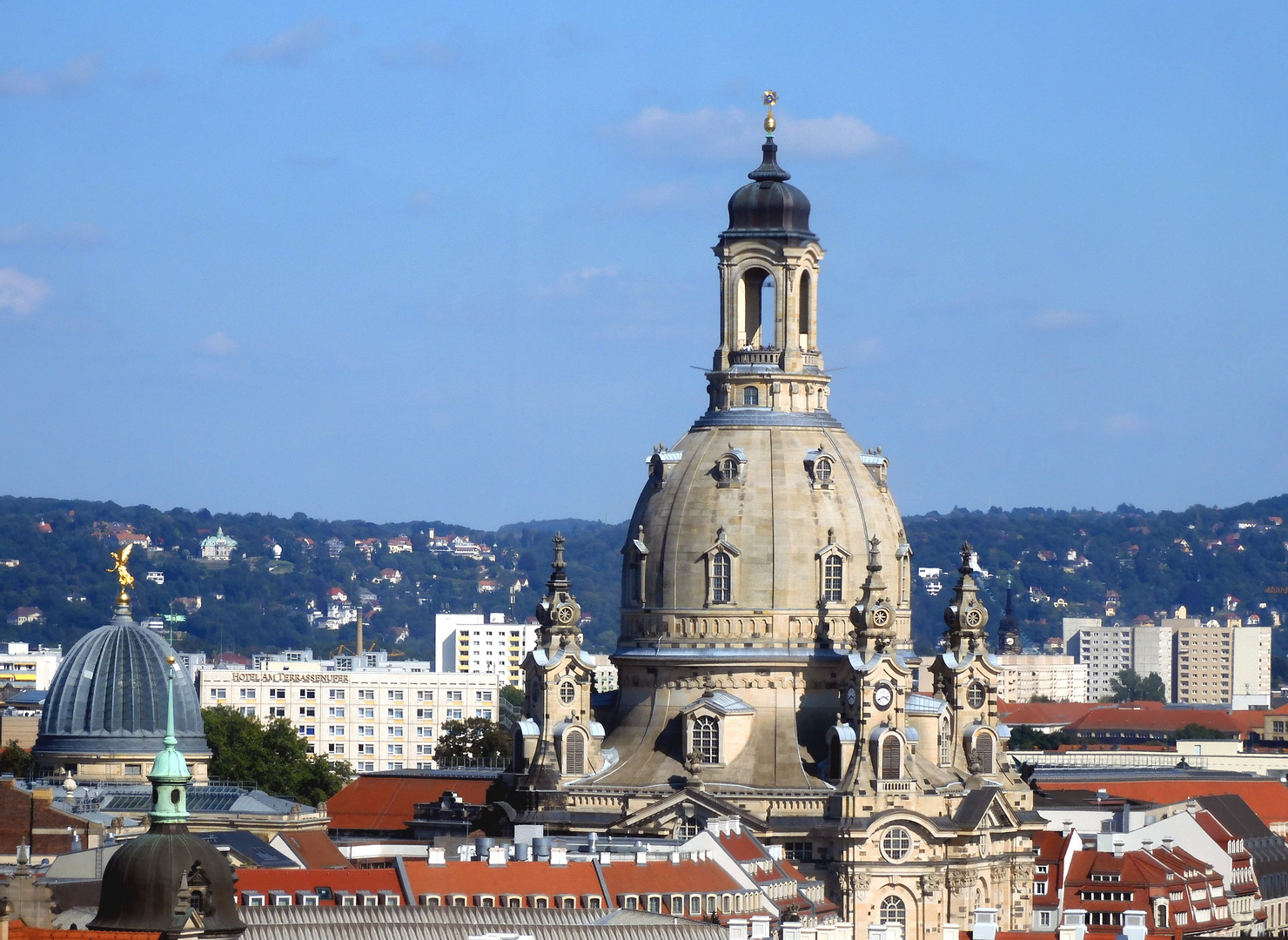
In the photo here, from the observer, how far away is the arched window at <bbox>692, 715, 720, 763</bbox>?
14725 cm

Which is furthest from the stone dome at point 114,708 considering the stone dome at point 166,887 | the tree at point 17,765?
the stone dome at point 166,887

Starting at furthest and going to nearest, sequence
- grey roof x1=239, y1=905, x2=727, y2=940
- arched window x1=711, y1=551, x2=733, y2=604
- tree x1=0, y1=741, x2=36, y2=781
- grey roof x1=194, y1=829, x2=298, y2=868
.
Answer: tree x1=0, y1=741, x2=36, y2=781 < arched window x1=711, y1=551, x2=733, y2=604 < grey roof x1=194, y1=829, x2=298, y2=868 < grey roof x1=239, y1=905, x2=727, y2=940

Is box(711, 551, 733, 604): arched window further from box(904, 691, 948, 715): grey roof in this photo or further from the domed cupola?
the domed cupola

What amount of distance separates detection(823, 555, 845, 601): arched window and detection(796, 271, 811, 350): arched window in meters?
9.78

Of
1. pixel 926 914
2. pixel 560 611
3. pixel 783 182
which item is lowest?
pixel 926 914

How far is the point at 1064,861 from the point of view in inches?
6506

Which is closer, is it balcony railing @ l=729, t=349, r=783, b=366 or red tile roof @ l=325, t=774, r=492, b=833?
balcony railing @ l=729, t=349, r=783, b=366

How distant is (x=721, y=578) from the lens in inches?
5871

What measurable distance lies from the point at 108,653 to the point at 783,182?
43461mm

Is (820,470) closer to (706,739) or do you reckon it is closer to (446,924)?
(706,739)

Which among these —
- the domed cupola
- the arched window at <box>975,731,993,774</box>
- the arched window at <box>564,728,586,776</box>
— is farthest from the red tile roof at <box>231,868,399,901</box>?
the domed cupola

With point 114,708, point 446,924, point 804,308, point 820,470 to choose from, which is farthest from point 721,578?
point 446,924

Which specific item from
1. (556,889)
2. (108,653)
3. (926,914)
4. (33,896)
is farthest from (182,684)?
Result: (33,896)

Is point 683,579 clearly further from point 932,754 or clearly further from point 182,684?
point 182,684
